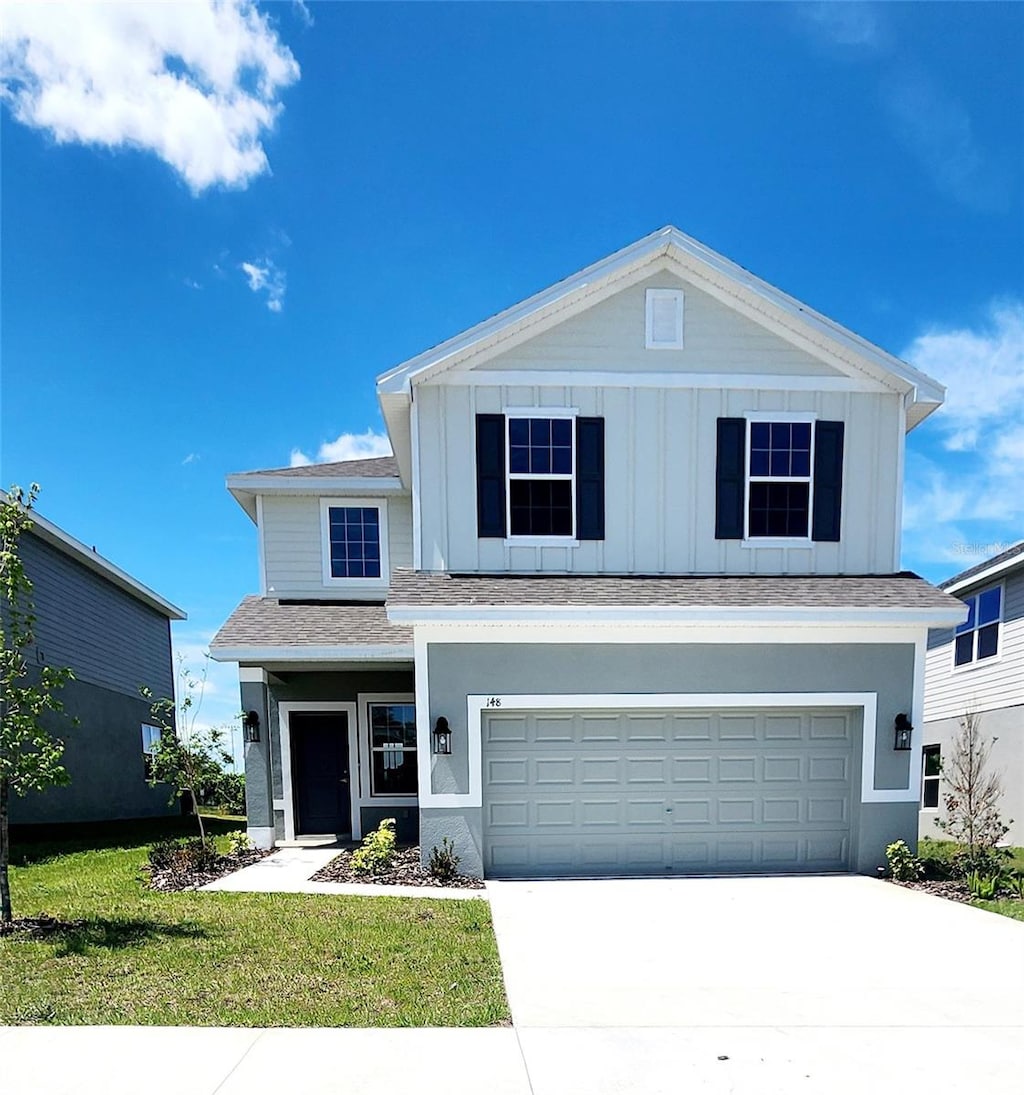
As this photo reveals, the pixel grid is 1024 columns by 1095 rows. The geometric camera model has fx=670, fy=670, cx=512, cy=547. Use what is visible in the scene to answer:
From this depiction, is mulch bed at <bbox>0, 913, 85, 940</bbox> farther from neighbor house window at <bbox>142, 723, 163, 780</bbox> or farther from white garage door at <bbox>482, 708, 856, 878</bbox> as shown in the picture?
neighbor house window at <bbox>142, 723, 163, 780</bbox>

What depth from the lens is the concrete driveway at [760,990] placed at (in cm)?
350

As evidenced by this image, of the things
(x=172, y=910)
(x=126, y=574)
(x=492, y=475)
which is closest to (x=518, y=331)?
(x=492, y=475)

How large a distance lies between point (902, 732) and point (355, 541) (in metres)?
8.46

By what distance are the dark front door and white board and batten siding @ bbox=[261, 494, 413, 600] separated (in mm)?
2045

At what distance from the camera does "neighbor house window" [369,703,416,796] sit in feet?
34.2

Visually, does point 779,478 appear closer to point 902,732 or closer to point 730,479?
point 730,479

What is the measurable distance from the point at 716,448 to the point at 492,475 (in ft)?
9.75

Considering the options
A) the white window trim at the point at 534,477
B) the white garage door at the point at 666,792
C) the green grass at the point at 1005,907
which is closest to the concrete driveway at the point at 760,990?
the green grass at the point at 1005,907

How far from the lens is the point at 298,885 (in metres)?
7.41

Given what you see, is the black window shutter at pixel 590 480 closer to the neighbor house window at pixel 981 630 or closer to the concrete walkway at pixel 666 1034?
the concrete walkway at pixel 666 1034

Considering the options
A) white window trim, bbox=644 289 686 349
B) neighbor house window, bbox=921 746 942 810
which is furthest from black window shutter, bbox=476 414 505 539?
neighbor house window, bbox=921 746 942 810

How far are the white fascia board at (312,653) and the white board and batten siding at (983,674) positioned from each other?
9.39 meters

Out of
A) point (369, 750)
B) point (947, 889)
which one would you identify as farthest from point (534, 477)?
point (947, 889)

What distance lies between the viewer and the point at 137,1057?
3496mm
